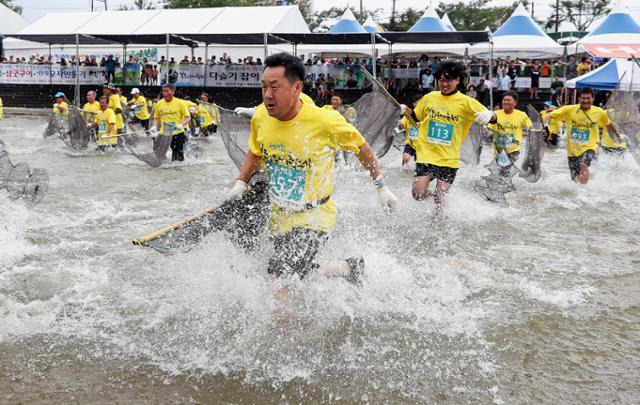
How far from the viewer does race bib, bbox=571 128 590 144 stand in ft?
29.0

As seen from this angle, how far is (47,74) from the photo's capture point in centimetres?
2536

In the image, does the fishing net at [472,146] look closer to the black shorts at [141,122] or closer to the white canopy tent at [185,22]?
the black shorts at [141,122]

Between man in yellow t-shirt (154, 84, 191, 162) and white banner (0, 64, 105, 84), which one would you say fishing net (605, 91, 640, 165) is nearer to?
man in yellow t-shirt (154, 84, 191, 162)

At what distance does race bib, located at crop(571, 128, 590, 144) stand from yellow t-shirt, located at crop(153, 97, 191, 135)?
6.31m

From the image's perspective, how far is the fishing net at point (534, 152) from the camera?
32.2ft

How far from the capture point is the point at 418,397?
308cm

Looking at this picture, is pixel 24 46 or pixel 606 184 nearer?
pixel 606 184

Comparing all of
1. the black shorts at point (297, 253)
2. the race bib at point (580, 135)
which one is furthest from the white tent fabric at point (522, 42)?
the black shorts at point (297, 253)

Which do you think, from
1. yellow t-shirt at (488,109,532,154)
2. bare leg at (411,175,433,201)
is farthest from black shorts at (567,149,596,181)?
bare leg at (411,175,433,201)

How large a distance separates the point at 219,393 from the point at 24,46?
103 feet

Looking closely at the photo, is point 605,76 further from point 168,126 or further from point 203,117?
point 168,126

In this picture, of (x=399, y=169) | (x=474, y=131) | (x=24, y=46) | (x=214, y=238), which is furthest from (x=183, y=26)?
(x=214, y=238)

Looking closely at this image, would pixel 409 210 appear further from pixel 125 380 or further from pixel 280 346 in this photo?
pixel 125 380

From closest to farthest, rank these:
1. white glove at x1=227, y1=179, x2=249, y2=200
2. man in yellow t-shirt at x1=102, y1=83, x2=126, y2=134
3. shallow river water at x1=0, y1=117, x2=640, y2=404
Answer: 1. shallow river water at x1=0, y1=117, x2=640, y2=404
2. white glove at x1=227, y1=179, x2=249, y2=200
3. man in yellow t-shirt at x1=102, y1=83, x2=126, y2=134
